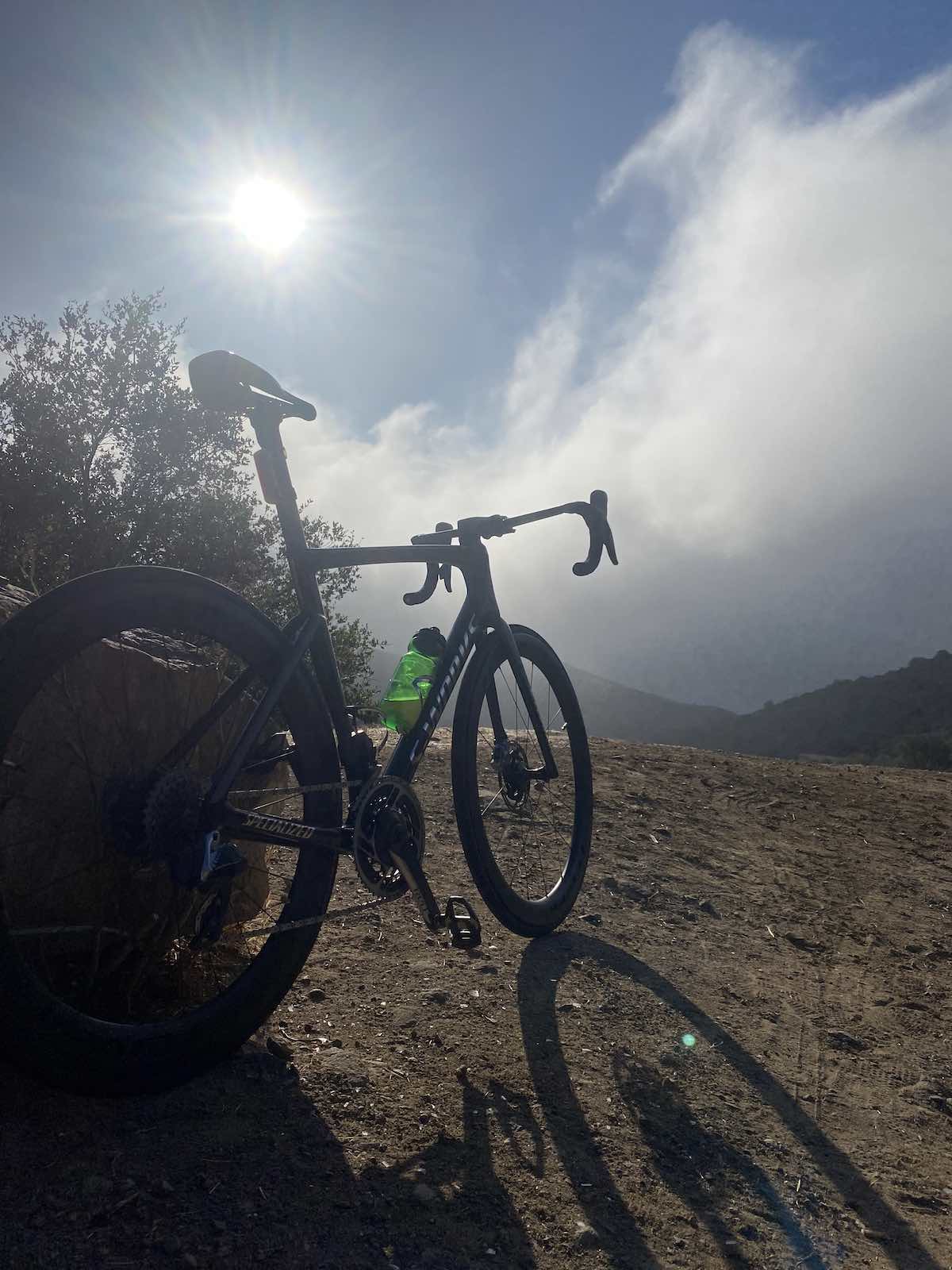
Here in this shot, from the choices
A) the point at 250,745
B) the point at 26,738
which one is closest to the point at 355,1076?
the point at 250,745

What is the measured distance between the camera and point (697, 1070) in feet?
8.41

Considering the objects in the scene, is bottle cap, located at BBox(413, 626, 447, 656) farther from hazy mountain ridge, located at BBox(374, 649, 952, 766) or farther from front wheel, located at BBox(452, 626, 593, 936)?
hazy mountain ridge, located at BBox(374, 649, 952, 766)

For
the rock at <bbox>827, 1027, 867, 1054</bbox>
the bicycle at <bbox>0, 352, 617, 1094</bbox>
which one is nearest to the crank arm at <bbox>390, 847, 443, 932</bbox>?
the bicycle at <bbox>0, 352, 617, 1094</bbox>

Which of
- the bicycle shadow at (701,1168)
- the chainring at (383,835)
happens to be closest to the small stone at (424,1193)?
the bicycle shadow at (701,1168)

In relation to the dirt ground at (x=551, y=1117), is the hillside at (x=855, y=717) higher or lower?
higher

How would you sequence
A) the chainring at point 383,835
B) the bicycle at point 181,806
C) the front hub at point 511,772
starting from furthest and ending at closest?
1. the front hub at point 511,772
2. the chainring at point 383,835
3. the bicycle at point 181,806

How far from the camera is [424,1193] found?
185 cm

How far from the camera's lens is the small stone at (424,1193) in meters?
1.83

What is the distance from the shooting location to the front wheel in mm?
3107

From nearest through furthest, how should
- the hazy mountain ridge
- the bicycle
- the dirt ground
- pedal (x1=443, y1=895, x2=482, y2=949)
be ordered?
the dirt ground, the bicycle, pedal (x1=443, y1=895, x2=482, y2=949), the hazy mountain ridge

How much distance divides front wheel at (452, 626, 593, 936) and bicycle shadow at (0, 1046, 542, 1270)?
1103 mm

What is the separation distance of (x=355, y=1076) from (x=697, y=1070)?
1132 mm

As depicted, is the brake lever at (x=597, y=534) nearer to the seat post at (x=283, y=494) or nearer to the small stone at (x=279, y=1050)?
the seat post at (x=283, y=494)

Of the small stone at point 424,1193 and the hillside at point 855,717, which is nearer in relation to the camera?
the small stone at point 424,1193
